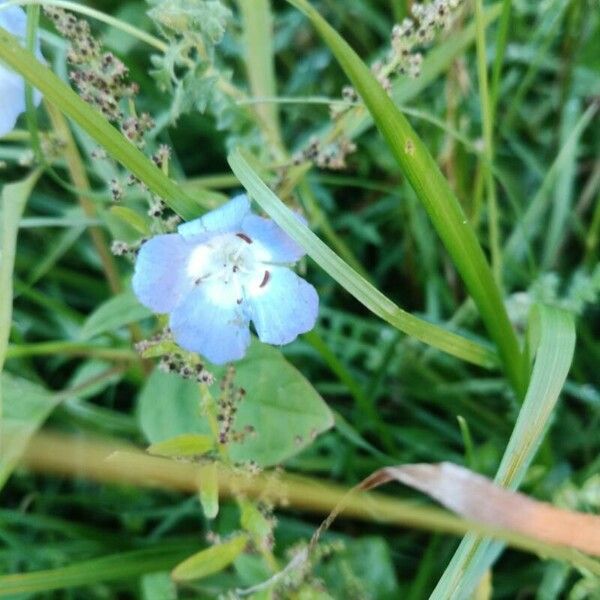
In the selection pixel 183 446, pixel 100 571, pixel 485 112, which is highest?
pixel 485 112

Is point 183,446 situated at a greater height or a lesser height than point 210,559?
greater

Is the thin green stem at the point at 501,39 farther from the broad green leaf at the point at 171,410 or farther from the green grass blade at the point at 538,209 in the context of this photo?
the broad green leaf at the point at 171,410

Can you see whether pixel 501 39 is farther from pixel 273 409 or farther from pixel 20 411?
pixel 20 411

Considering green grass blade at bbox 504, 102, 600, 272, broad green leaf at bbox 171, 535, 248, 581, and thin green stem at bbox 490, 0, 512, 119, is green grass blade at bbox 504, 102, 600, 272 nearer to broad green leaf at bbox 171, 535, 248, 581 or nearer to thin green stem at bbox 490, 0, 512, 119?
thin green stem at bbox 490, 0, 512, 119

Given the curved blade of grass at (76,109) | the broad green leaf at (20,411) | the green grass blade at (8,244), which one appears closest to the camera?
the curved blade of grass at (76,109)

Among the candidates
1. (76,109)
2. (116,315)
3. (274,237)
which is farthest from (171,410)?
(76,109)

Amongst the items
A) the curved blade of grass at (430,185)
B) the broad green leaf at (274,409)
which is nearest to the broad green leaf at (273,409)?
the broad green leaf at (274,409)

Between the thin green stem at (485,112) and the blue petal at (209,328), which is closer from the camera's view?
the blue petal at (209,328)
